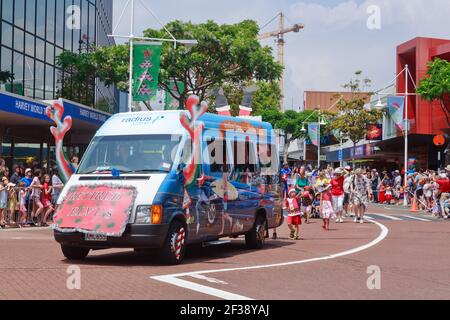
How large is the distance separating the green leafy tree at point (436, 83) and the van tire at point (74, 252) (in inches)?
1435

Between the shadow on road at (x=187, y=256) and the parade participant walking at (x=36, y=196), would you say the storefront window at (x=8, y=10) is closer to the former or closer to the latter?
the parade participant walking at (x=36, y=196)

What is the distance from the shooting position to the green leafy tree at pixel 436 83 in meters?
45.6

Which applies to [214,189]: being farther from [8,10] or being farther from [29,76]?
[29,76]

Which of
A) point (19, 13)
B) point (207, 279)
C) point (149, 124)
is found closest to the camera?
point (207, 279)

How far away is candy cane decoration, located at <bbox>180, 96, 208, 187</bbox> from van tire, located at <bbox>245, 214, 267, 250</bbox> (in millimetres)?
3085

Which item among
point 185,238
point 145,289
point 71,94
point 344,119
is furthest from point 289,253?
point 344,119

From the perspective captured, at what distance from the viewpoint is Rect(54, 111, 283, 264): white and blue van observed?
1176 centimetres

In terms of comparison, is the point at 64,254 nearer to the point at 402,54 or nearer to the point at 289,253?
the point at 289,253

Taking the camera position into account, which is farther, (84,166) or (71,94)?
(71,94)

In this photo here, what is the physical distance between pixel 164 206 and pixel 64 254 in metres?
2.34

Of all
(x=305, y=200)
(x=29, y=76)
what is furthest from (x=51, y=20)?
(x=305, y=200)

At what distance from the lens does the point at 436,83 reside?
46.2 meters

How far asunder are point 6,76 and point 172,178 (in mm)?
20410

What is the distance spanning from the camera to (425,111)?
51531mm
